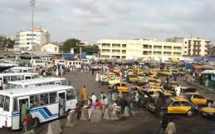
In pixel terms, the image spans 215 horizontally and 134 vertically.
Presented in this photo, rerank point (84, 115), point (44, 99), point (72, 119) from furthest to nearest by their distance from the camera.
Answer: point (84, 115), point (72, 119), point (44, 99)

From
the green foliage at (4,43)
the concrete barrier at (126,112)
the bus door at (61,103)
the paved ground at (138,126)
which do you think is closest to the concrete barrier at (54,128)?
the paved ground at (138,126)

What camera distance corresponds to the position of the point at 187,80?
2095 inches

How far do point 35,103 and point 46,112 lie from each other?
103 centimetres

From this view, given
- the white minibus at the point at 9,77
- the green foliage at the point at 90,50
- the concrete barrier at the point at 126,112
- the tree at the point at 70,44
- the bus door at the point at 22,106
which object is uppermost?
the tree at the point at 70,44

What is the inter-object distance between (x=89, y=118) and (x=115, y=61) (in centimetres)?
8151

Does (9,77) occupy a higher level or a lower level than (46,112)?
higher

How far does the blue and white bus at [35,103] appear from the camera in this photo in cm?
1573

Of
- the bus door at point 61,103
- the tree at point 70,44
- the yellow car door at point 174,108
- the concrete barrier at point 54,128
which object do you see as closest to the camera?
the concrete barrier at point 54,128

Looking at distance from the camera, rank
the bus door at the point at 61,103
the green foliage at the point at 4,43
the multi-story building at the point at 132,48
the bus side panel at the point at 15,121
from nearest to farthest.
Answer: the bus side panel at the point at 15,121, the bus door at the point at 61,103, the multi-story building at the point at 132,48, the green foliage at the point at 4,43

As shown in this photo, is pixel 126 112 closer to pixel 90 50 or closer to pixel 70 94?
pixel 70 94

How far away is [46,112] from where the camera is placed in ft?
58.2

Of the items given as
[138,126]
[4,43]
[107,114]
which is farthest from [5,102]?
[4,43]

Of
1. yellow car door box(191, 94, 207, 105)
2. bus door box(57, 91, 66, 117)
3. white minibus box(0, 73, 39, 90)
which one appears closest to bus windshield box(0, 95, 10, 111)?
bus door box(57, 91, 66, 117)

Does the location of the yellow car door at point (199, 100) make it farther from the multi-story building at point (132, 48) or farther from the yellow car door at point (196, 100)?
the multi-story building at point (132, 48)
